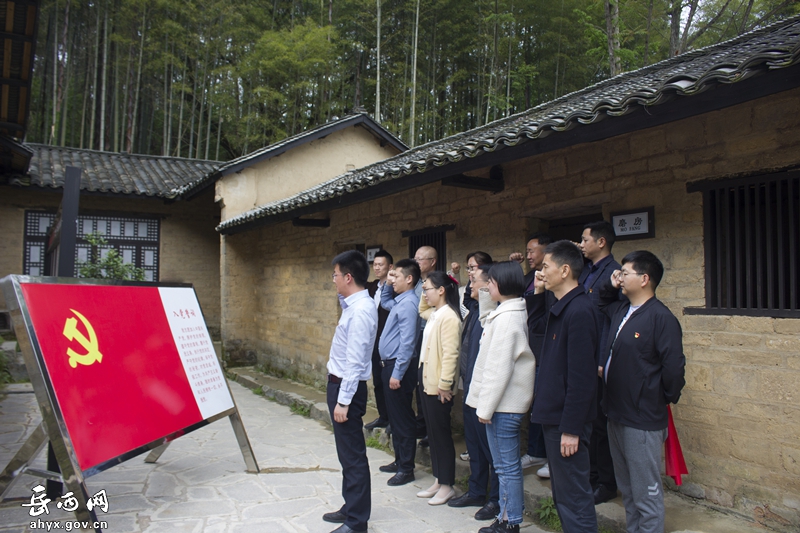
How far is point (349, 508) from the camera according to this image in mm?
3357

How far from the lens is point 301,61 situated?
15672mm

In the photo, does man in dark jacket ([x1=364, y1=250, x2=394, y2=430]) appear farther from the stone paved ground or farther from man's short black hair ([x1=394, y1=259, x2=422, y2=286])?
man's short black hair ([x1=394, y1=259, x2=422, y2=286])

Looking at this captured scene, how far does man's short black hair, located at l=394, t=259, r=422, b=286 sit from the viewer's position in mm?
4805

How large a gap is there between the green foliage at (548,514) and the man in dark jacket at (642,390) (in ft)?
2.01

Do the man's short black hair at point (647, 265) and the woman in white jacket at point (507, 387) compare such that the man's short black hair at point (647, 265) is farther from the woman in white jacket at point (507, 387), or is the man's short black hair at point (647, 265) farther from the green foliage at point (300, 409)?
the green foliage at point (300, 409)

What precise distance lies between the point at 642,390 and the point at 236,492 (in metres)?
3.14

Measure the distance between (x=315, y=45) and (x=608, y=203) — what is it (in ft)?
43.7

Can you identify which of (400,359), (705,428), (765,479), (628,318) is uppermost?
(628,318)

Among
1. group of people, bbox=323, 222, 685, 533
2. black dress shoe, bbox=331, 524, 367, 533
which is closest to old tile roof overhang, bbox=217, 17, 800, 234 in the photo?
group of people, bbox=323, 222, 685, 533

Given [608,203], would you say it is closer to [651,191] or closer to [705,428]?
[651,191]

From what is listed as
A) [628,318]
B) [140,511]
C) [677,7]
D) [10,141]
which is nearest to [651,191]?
[628,318]

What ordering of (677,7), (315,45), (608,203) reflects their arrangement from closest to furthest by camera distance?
(608,203)
(677,7)
(315,45)

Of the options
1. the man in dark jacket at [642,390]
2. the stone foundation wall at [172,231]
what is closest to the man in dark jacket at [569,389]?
the man in dark jacket at [642,390]

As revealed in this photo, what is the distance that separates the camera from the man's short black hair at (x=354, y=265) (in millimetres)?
3627
